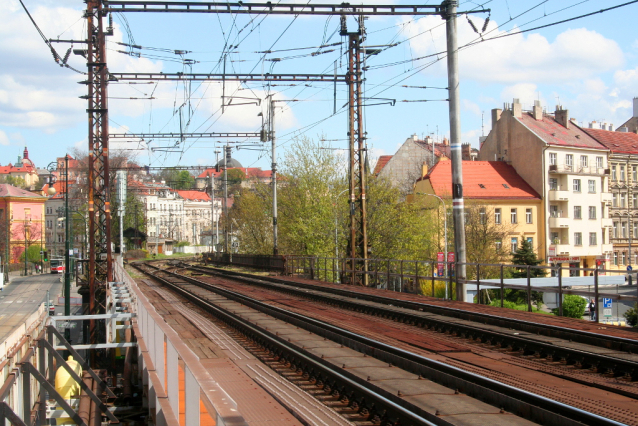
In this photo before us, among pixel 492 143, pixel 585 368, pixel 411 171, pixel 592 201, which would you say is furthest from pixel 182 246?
pixel 585 368

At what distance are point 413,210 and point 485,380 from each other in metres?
36.8

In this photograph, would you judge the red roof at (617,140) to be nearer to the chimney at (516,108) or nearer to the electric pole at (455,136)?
the chimney at (516,108)

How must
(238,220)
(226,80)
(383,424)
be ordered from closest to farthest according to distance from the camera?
1. (383,424)
2. (226,80)
3. (238,220)

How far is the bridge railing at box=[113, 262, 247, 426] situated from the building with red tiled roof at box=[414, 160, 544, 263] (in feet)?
167

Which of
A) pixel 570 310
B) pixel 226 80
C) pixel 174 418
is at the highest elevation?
pixel 226 80

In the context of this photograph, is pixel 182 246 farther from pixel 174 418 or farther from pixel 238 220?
pixel 174 418

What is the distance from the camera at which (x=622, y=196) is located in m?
68.4

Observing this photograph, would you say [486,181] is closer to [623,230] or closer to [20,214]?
[623,230]

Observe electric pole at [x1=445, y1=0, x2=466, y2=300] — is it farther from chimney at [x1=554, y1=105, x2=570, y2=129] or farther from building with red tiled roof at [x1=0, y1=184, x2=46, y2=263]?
building with red tiled roof at [x1=0, y1=184, x2=46, y2=263]

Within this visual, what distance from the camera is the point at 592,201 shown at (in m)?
65.0

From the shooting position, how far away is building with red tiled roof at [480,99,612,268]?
61.6 metres

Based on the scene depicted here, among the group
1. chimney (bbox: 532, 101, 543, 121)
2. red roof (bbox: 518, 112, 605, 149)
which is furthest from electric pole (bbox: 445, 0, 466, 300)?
chimney (bbox: 532, 101, 543, 121)

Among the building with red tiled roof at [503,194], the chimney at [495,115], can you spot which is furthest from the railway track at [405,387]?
the chimney at [495,115]

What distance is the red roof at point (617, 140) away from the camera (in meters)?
67.9
